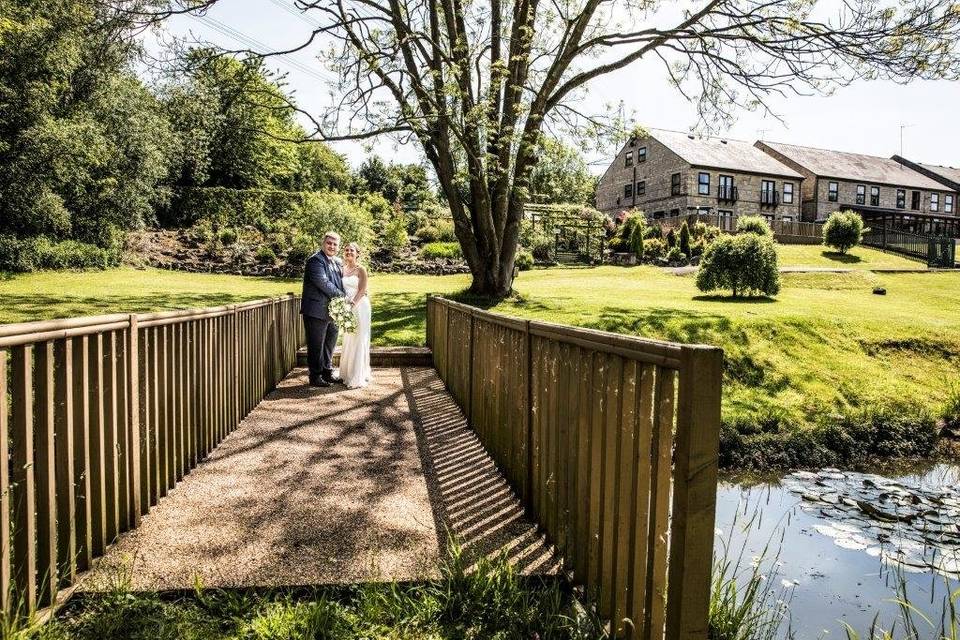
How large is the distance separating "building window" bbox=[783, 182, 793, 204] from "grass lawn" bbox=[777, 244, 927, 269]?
1194 cm

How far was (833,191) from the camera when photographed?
5141cm

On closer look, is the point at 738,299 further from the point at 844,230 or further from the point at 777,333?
the point at 844,230

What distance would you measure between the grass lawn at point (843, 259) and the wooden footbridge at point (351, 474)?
98.5 feet

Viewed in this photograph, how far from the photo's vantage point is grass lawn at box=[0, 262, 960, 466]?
8508 millimetres

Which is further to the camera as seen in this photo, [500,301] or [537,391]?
[500,301]

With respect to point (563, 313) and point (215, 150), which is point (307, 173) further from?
point (563, 313)

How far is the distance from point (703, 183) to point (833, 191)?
569 inches

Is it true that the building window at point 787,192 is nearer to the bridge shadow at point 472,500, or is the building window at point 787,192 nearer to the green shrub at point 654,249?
the green shrub at point 654,249

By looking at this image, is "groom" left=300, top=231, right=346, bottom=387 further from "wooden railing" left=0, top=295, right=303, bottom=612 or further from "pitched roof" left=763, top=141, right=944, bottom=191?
"pitched roof" left=763, top=141, right=944, bottom=191

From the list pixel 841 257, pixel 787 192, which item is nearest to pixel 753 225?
pixel 841 257

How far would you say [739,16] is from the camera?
13.6 m

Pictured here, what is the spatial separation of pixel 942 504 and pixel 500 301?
10.2m

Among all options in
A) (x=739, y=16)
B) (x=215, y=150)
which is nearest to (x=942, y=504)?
(x=739, y=16)

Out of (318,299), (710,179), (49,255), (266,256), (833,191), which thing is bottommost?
(318,299)
